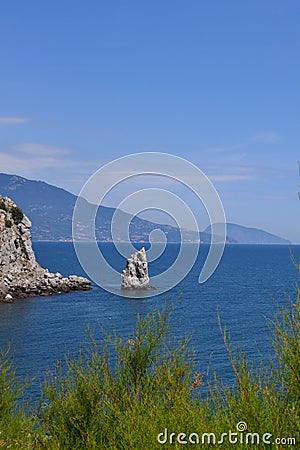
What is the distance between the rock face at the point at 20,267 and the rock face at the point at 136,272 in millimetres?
6165

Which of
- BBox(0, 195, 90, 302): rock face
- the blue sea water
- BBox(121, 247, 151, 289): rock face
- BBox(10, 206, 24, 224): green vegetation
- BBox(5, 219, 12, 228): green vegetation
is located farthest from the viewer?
BBox(121, 247, 151, 289): rock face

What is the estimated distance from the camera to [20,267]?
77125 millimetres

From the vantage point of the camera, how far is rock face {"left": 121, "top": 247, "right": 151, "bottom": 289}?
81562 millimetres

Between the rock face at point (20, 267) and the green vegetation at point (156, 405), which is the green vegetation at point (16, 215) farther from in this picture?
the green vegetation at point (156, 405)

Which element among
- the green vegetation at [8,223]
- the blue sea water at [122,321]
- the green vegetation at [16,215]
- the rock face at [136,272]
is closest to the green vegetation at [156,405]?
the blue sea water at [122,321]

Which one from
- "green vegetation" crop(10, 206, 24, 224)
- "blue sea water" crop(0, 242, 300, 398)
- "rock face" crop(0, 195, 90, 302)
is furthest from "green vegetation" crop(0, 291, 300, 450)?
"green vegetation" crop(10, 206, 24, 224)

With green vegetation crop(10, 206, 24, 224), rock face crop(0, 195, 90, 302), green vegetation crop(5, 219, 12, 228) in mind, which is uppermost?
Result: green vegetation crop(10, 206, 24, 224)

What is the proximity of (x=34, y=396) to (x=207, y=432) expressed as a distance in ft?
74.3

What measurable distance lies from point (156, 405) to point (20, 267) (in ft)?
223

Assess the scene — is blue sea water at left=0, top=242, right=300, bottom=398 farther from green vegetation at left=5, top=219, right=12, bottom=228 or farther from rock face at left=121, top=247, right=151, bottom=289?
green vegetation at left=5, top=219, right=12, bottom=228

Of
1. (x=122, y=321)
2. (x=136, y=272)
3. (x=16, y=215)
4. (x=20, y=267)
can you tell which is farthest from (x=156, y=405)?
(x=16, y=215)

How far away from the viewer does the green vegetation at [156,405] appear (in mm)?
8797

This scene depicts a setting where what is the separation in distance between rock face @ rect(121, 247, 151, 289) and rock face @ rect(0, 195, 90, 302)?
6.17 metres

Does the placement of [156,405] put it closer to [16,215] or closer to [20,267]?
[20,267]
